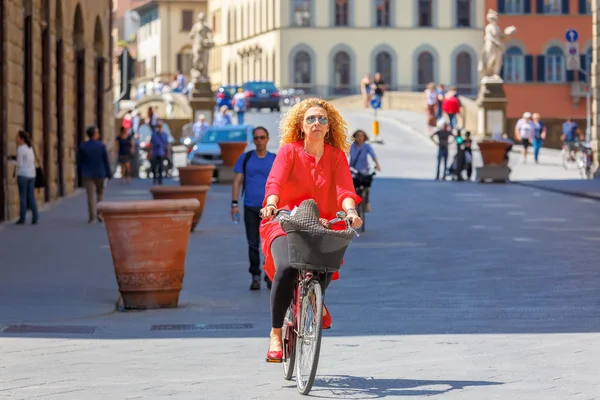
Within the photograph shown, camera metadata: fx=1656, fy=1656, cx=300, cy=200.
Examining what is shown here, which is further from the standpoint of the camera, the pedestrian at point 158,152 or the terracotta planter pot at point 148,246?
the pedestrian at point 158,152

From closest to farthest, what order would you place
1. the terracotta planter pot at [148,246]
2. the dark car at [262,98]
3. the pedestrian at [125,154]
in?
the terracotta planter pot at [148,246], the pedestrian at [125,154], the dark car at [262,98]

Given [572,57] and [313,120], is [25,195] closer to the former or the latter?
[313,120]

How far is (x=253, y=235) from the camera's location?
16016mm

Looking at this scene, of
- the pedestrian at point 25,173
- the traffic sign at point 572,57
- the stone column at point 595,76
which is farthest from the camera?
the stone column at point 595,76

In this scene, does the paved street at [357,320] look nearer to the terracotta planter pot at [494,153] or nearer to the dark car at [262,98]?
the terracotta planter pot at [494,153]

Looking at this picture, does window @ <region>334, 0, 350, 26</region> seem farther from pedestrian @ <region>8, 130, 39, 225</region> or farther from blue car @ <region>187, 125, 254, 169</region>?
pedestrian @ <region>8, 130, 39, 225</region>

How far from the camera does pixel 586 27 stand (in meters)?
99.2

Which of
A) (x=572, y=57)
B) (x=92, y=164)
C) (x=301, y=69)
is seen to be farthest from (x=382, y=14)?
(x=92, y=164)

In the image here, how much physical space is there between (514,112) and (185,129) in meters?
40.8

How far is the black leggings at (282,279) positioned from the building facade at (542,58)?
90.5 m

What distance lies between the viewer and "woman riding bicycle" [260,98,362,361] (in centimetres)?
935

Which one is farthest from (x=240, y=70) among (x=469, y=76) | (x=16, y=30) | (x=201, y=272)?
(x=201, y=272)

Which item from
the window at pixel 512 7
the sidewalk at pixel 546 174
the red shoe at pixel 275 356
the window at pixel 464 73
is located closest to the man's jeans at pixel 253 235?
the red shoe at pixel 275 356

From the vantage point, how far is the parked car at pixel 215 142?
44.2 m
